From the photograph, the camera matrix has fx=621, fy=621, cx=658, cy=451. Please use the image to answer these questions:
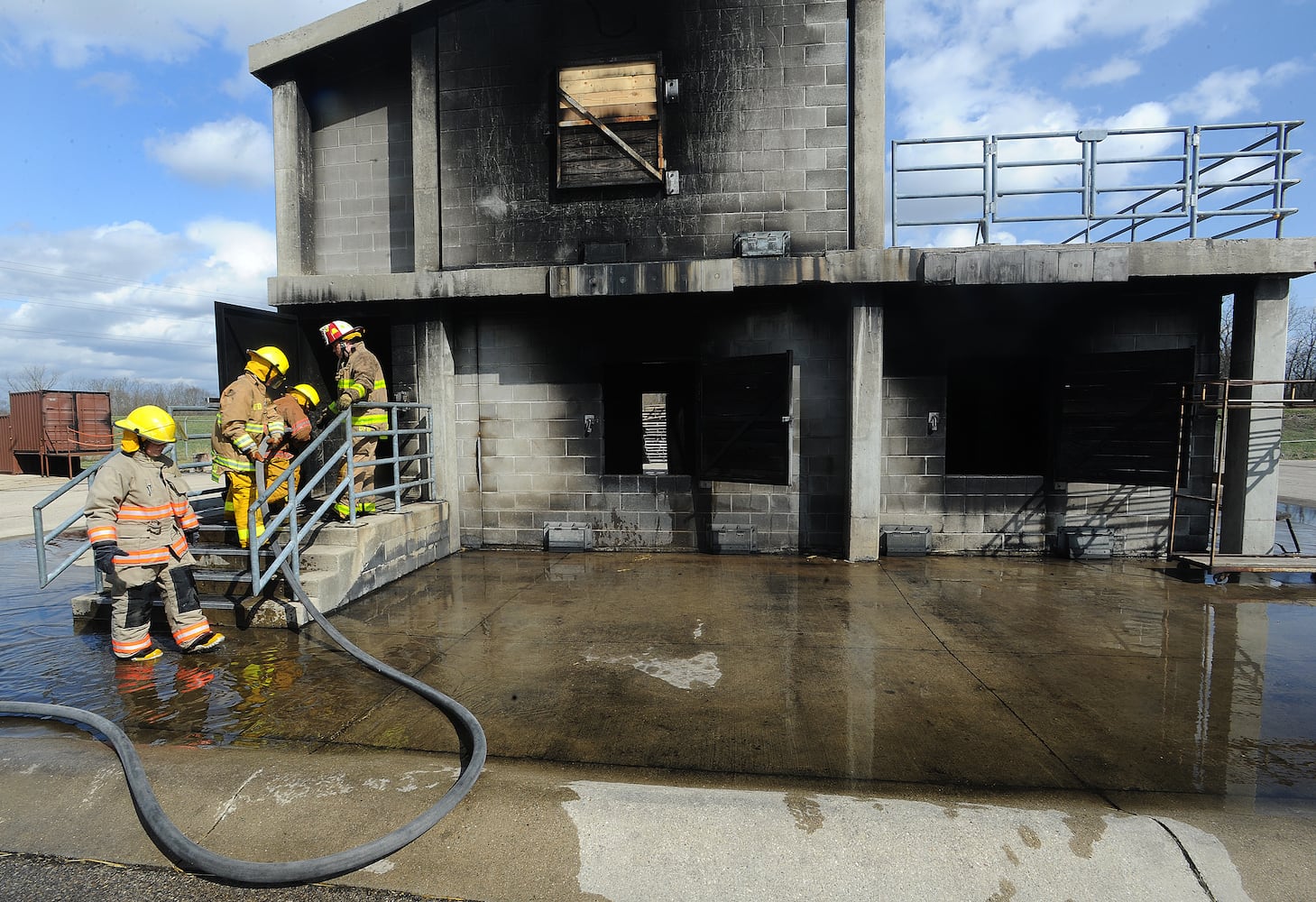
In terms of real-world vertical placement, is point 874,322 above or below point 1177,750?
above

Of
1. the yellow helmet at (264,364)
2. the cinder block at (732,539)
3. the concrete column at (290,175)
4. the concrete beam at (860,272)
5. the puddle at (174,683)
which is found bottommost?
→ the puddle at (174,683)

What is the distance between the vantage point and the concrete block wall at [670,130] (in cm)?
733

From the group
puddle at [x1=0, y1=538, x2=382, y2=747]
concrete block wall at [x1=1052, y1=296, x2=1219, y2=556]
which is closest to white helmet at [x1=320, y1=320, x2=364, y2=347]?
puddle at [x1=0, y1=538, x2=382, y2=747]

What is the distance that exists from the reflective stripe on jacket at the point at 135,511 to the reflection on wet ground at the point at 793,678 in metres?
0.84

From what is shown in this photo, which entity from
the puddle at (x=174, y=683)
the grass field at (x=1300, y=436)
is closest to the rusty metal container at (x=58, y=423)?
the puddle at (x=174, y=683)

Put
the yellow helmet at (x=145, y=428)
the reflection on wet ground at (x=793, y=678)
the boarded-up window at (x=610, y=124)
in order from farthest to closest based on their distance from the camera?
1. the boarded-up window at (x=610, y=124)
2. the yellow helmet at (x=145, y=428)
3. the reflection on wet ground at (x=793, y=678)

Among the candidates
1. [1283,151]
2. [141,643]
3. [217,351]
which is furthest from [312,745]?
[1283,151]

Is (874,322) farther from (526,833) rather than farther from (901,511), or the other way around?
(526,833)

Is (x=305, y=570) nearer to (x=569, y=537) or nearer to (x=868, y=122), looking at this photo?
(x=569, y=537)

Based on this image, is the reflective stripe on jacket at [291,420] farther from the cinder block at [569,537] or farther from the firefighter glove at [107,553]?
the cinder block at [569,537]

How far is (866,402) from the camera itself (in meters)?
7.25

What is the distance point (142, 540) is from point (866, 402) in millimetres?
6869

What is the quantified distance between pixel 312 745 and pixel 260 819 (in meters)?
0.62

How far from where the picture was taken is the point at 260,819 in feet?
9.04
